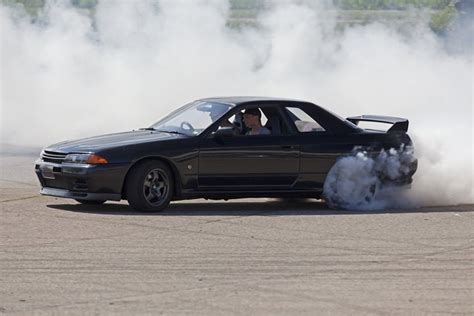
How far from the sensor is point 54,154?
13.4 metres

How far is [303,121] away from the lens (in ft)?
46.2

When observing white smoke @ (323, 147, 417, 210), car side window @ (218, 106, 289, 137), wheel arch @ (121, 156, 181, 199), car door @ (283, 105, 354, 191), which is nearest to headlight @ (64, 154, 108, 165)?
wheel arch @ (121, 156, 181, 199)

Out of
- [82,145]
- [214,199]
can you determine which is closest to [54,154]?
[82,145]

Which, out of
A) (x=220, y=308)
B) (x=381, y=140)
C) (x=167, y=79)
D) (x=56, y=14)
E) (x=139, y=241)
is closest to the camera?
(x=220, y=308)

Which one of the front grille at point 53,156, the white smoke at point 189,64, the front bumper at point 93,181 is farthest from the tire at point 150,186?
the white smoke at point 189,64

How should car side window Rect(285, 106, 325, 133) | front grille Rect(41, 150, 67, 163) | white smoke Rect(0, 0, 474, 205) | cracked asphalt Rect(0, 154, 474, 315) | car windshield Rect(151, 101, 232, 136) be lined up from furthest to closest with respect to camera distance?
white smoke Rect(0, 0, 474, 205)
car side window Rect(285, 106, 325, 133)
car windshield Rect(151, 101, 232, 136)
front grille Rect(41, 150, 67, 163)
cracked asphalt Rect(0, 154, 474, 315)

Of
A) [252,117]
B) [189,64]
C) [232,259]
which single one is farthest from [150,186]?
[189,64]

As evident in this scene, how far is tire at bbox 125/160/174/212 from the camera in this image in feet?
42.7

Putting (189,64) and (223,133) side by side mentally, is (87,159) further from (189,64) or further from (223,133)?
(189,64)

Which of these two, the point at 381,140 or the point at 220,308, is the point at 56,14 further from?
the point at 220,308

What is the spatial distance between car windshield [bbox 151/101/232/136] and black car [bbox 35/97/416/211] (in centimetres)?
1

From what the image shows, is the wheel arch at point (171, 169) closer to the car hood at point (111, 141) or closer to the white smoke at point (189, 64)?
the car hood at point (111, 141)

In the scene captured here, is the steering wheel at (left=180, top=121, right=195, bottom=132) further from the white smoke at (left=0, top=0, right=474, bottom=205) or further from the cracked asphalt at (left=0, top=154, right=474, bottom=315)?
the white smoke at (left=0, top=0, right=474, bottom=205)

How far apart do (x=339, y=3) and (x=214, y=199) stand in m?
16.2
